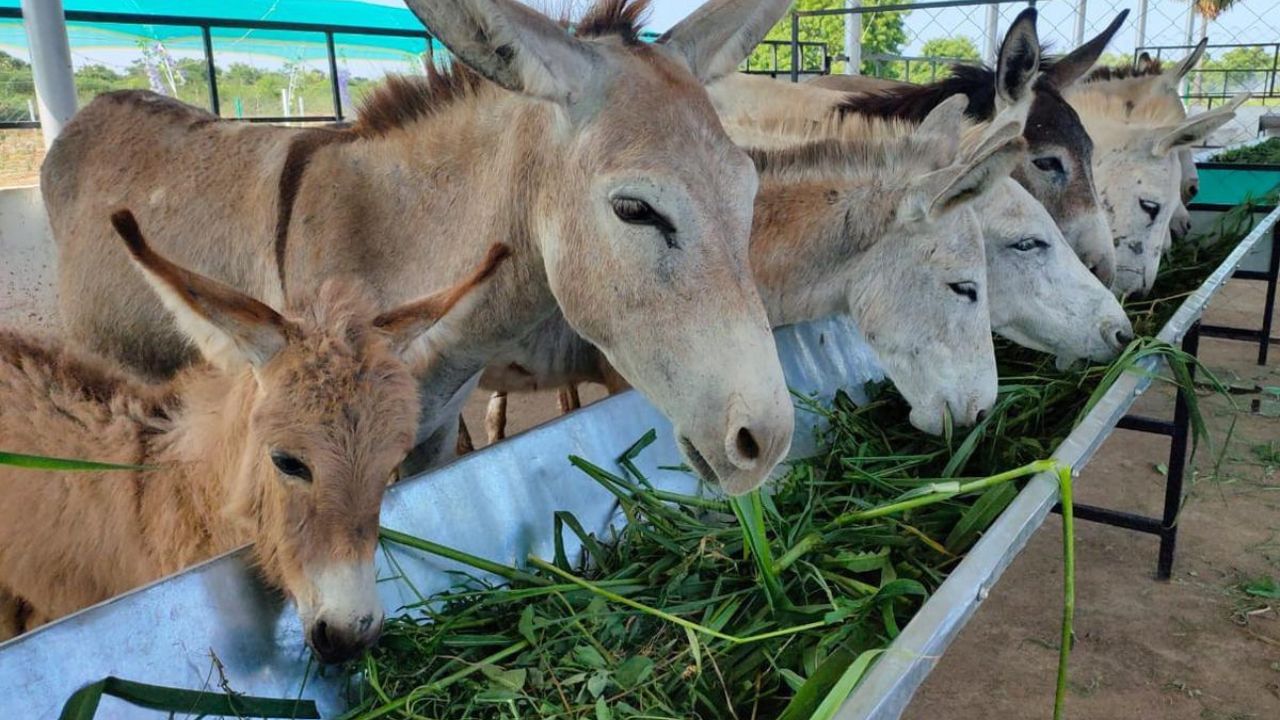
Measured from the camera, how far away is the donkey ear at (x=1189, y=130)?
16.2ft

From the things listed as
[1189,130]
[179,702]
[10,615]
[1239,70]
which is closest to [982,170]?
[179,702]

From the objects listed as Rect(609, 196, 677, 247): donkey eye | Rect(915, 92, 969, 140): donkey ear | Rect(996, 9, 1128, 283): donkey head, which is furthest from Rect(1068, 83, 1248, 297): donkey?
Rect(609, 196, 677, 247): donkey eye

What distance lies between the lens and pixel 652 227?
1827mm

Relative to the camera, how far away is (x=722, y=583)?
6.64 feet

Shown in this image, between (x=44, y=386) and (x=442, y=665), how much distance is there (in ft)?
4.18

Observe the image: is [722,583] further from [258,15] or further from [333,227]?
[258,15]

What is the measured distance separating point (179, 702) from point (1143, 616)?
359 centimetres

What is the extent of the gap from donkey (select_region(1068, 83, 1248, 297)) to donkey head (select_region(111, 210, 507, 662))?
3968mm

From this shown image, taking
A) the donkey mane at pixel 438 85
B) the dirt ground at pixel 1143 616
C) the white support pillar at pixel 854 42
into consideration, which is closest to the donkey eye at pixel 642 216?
the donkey mane at pixel 438 85

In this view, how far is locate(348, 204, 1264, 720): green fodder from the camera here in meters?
1.67

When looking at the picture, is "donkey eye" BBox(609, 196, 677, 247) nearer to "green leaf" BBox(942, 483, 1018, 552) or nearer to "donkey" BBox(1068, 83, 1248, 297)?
"green leaf" BBox(942, 483, 1018, 552)

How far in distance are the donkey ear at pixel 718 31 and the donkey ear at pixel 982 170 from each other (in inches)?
29.5

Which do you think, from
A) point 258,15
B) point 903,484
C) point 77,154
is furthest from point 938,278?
point 258,15

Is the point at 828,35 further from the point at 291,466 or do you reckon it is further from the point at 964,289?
the point at 291,466
